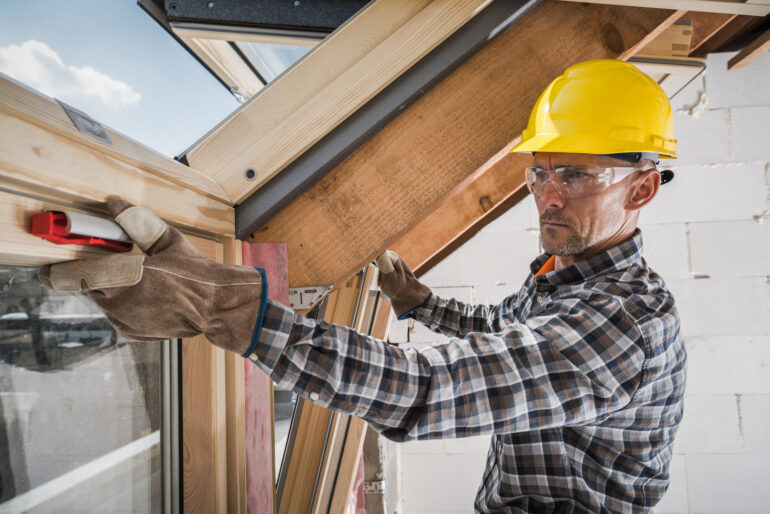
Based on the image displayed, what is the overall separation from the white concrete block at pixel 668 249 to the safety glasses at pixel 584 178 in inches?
83.1

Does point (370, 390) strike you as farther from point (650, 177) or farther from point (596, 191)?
point (650, 177)

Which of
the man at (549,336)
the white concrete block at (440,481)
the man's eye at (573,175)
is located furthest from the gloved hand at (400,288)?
the white concrete block at (440,481)

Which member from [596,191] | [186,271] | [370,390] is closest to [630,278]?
[596,191]

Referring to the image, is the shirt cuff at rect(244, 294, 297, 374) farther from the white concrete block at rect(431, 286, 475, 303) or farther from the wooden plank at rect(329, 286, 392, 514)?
the white concrete block at rect(431, 286, 475, 303)

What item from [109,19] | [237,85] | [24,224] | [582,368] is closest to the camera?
[24,224]

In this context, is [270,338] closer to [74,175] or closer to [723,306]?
[74,175]

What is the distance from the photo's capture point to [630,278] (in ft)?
3.50

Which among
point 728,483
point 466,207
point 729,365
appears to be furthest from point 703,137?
point 728,483

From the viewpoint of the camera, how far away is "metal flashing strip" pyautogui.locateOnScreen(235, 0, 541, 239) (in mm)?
993

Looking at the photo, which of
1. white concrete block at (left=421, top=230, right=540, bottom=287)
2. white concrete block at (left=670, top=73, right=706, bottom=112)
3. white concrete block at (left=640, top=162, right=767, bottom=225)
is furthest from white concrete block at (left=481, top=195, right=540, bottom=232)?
white concrete block at (left=670, top=73, right=706, bottom=112)

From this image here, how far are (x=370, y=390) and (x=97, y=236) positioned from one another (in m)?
0.43

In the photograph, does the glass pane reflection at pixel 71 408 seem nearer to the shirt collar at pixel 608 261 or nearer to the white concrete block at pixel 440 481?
the shirt collar at pixel 608 261

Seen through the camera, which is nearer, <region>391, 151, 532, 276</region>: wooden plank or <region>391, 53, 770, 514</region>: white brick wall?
<region>391, 151, 532, 276</region>: wooden plank

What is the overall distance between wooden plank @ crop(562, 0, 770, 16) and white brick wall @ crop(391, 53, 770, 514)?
2049mm
